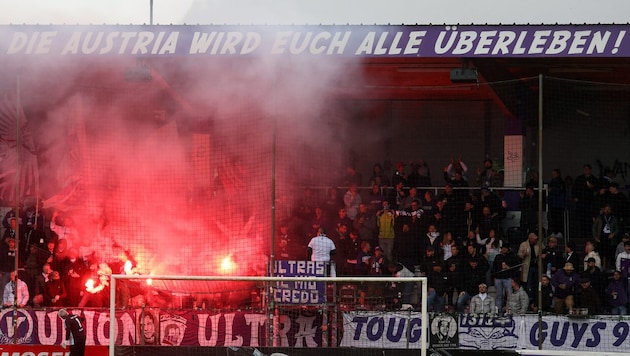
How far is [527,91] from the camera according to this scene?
56.7ft

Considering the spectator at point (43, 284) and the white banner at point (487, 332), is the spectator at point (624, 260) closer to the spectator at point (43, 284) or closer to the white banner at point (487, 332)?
the white banner at point (487, 332)

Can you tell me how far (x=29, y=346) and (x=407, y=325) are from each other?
4.97 meters

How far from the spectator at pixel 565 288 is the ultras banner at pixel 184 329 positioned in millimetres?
3442

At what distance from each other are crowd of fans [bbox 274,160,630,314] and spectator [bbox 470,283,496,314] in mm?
20

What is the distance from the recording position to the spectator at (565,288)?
14.1 m

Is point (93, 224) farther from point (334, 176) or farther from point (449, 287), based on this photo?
point (449, 287)

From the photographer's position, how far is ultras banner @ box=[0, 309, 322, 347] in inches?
520

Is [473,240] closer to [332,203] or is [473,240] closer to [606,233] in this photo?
[606,233]

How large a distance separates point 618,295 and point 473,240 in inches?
88.4

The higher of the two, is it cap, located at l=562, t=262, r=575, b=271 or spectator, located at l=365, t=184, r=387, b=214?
spectator, located at l=365, t=184, r=387, b=214

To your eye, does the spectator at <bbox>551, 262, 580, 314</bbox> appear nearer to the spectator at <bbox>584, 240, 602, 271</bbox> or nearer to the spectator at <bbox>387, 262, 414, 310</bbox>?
the spectator at <bbox>584, 240, 602, 271</bbox>

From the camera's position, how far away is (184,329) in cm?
1336

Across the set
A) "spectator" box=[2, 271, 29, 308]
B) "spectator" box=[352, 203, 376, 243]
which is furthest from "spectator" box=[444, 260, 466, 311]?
"spectator" box=[2, 271, 29, 308]

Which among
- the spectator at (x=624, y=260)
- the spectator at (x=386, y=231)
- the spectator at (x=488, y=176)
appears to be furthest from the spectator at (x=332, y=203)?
the spectator at (x=624, y=260)
